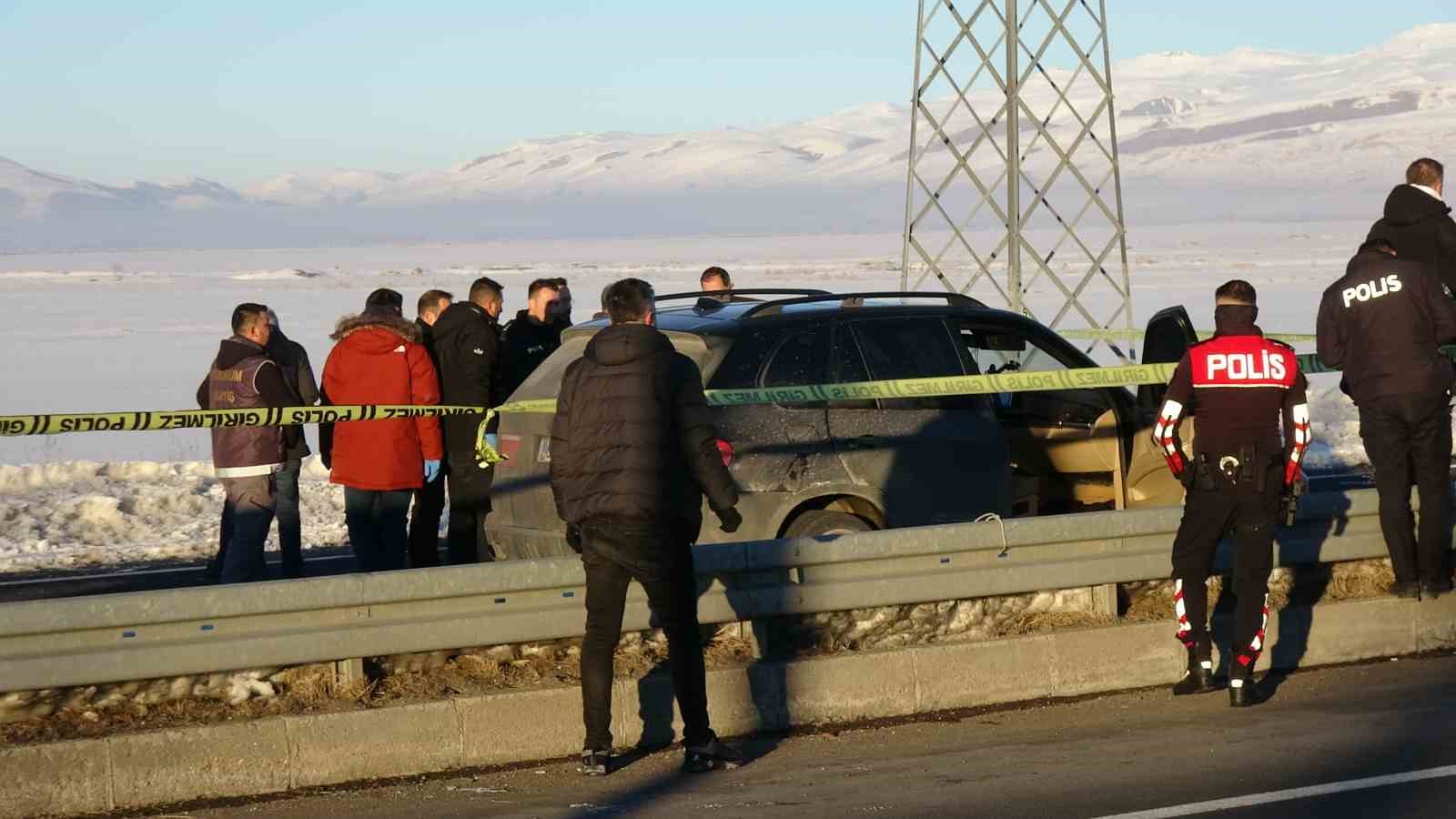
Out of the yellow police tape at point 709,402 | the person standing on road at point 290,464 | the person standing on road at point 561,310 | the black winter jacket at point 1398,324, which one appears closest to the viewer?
the yellow police tape at point 709,402

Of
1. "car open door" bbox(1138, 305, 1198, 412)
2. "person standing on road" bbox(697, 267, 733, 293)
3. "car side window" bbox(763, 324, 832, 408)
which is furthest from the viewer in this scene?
"person standing on road" bbox(697, 267, 733, 293)

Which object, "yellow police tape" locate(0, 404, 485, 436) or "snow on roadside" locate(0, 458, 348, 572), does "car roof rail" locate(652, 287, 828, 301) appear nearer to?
"yellow police tape" locate(0, 404, 485, 436)

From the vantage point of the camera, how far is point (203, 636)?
24.0ft

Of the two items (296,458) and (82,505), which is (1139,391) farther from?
(82,505)

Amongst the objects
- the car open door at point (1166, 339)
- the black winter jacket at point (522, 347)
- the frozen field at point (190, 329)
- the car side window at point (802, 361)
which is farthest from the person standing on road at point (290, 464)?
the car open door at point (1166, 339)

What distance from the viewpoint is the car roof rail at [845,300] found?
31.8 ft

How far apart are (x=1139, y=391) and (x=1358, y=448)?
8.51 m

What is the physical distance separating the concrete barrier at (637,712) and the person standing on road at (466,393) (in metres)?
3.62

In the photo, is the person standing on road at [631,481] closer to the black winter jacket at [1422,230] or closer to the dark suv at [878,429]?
the dark suv at [878,429]

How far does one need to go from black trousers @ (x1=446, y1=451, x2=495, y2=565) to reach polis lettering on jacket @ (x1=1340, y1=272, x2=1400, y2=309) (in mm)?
4723

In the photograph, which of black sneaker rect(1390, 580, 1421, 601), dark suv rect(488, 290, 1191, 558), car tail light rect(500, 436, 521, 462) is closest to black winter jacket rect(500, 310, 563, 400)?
dark suv rect(488, 290, 1191, 558)

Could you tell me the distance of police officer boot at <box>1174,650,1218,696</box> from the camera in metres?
8.73

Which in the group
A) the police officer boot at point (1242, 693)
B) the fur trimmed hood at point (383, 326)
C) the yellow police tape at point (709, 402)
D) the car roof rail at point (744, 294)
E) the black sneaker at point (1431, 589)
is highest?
the car roof rail at point (744, 294)

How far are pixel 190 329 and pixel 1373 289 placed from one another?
1447 inches
